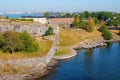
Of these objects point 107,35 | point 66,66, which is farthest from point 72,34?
point 66,66

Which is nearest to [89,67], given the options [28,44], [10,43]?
[28,44]

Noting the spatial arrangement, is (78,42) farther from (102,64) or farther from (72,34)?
(102,64)

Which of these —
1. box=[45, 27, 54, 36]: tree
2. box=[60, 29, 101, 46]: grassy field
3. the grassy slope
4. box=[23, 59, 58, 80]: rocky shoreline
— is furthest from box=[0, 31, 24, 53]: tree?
box=[45, 27, 54, 36]: tree

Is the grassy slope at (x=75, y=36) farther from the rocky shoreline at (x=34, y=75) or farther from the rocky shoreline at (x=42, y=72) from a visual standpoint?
the rocky shoreline at (x=34, y=75)

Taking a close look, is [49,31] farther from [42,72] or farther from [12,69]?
[12,69]

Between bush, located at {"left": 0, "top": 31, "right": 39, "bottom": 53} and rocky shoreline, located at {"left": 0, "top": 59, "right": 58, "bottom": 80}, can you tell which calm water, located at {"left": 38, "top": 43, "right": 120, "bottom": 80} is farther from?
bush, located at {"left": 0, "top": 31, "right": 39, "bottom": 53}

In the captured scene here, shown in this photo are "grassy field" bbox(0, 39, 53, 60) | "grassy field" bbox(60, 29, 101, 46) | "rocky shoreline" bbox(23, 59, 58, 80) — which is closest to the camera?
"rocky shoreline" bbox(23, 59, 58, 80)
